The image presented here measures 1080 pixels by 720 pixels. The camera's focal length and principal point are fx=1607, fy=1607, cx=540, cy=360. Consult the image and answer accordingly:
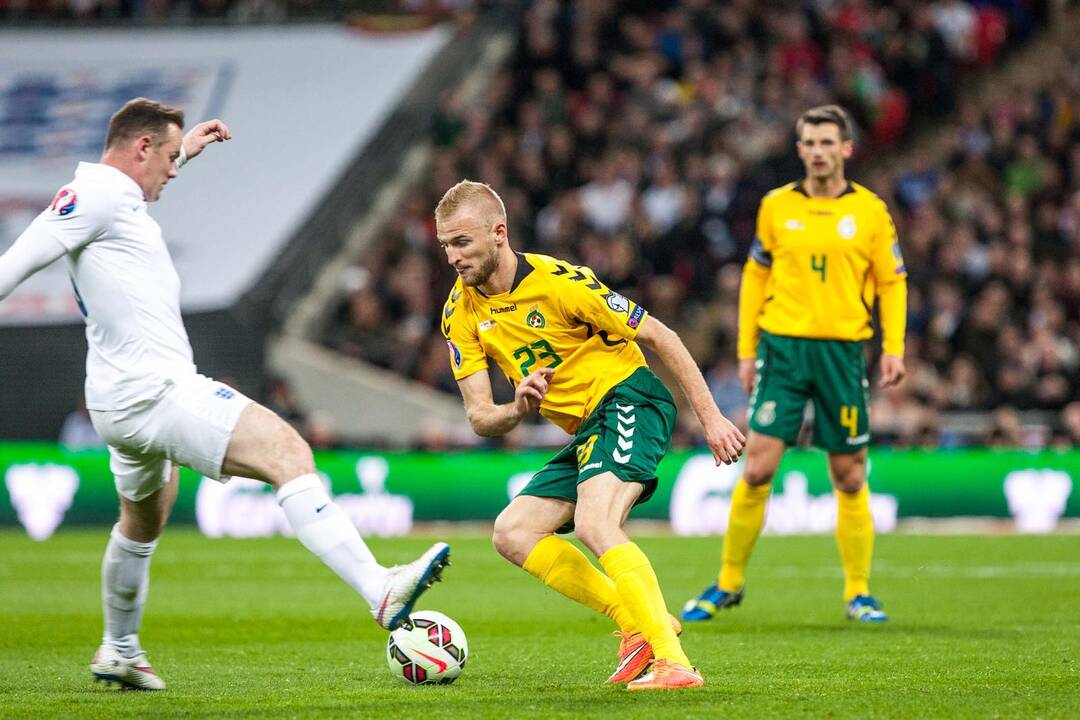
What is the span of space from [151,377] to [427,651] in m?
1.46

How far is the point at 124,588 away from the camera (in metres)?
6.24

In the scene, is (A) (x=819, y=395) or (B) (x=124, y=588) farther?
(A) (x=819, y=395)

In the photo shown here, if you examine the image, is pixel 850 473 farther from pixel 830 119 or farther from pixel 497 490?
pixel 497 490

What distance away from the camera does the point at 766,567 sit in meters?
12.5

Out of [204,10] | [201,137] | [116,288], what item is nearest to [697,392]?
[116,288]

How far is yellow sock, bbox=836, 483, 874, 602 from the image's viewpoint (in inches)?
347

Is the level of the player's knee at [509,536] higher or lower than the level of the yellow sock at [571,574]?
higher

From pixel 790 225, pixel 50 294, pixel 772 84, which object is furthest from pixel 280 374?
pixel 790 225

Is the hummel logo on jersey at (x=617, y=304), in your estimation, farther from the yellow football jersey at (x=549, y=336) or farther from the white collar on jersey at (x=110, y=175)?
the white collar on jersey at (x=110, y=175)

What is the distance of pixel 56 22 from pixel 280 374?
8441 mm

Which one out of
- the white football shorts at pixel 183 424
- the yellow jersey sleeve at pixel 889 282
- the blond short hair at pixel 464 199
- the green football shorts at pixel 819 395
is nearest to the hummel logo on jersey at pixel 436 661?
the white football shorts at pixel 183 424

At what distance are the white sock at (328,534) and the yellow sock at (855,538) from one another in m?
3.96

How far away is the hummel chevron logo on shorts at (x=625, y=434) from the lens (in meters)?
6.04

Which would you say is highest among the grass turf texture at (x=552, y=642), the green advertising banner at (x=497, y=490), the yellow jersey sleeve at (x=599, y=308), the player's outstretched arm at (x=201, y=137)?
the player's outstretched arm at (x=201, y=137)
